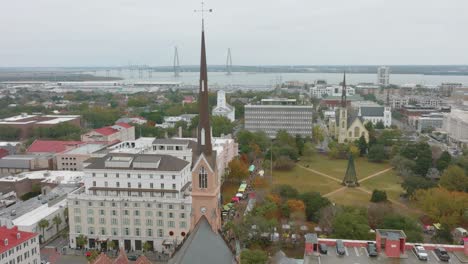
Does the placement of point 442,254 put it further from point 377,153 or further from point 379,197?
point 377,153

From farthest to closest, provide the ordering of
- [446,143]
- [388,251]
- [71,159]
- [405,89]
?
[405,89] → [446,143] → [71,159] → [388,251]

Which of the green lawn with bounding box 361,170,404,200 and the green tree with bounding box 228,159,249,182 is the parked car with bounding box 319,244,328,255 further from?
the green tree with bounding box 228,159,249,182

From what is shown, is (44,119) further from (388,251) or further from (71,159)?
(388,251)

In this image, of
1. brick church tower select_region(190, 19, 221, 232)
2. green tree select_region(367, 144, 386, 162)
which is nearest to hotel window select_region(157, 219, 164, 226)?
brick church tower select_region(190, 19, 221, 232)

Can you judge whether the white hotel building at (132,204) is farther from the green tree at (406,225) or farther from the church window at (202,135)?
the green tree at (406,225)

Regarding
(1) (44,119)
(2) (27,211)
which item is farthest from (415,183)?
(1) (44,119)

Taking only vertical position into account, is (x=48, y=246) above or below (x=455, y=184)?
below
